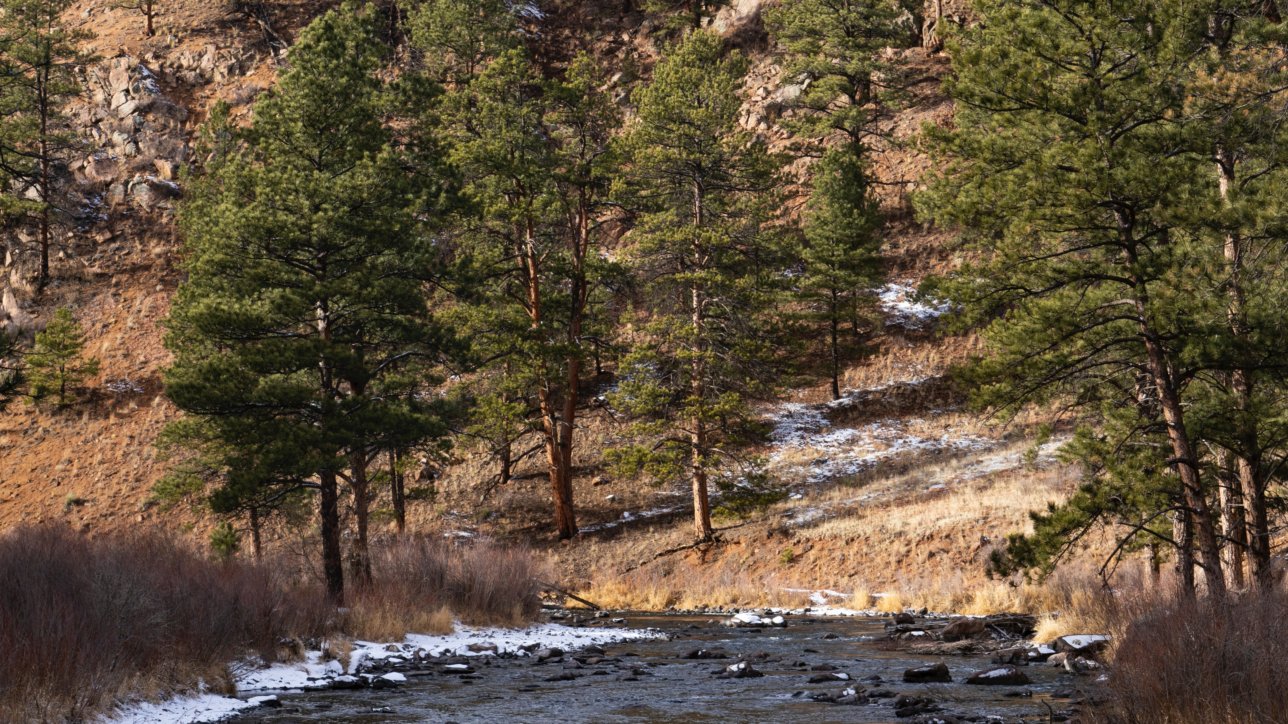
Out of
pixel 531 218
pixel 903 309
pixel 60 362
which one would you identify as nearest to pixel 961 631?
pixel 531 218

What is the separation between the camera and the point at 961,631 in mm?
16516

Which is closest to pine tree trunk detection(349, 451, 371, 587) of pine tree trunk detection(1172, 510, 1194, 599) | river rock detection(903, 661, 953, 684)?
river rock detection(903, 661, 953, 684)

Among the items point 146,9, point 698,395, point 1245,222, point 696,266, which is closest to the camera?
point 1245,222

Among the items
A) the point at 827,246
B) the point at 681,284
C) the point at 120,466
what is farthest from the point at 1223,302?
the point at 120,466

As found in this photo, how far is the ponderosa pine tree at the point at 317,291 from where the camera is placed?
57.6 feet

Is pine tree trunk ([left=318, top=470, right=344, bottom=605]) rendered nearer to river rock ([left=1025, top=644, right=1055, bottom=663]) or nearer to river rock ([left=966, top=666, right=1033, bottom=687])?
river rock ([left=966, top=666, right=1033, bottom=687])

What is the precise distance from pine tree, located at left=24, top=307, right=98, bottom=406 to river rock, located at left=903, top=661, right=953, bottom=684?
4059 cm

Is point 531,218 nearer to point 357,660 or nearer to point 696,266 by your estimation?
point 696,266

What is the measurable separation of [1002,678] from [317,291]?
43.1 ft

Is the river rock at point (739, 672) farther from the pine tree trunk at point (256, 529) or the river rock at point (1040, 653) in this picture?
the pine tree trunk at point (256, 529)

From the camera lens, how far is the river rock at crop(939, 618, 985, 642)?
16.4m

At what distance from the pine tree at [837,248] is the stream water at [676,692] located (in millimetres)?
26956

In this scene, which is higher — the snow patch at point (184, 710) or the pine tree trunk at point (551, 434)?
the pine tree trunk at point (551, 434)

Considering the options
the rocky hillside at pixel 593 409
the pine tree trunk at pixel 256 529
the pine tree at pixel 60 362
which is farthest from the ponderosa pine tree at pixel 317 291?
the pine tree at pixel 60 362
